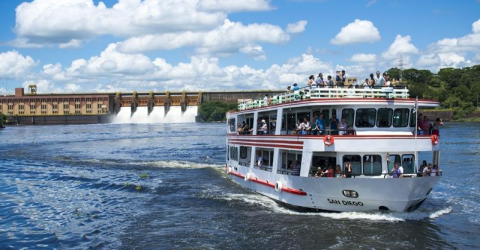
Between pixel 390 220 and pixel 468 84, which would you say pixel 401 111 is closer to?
pixel 390 220

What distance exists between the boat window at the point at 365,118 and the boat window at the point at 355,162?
63.9 inches

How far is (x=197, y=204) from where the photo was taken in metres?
30.4

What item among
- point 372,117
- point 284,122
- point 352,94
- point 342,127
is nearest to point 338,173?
point 342,127

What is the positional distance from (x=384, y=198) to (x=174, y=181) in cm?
2091

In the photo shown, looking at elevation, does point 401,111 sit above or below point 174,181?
above

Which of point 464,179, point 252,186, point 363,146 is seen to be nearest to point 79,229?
point 252,186

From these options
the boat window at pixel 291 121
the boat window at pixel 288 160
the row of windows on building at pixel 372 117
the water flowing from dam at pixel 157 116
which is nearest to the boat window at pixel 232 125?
the boat window at pixel 288 160

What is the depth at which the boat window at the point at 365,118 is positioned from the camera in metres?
24.6

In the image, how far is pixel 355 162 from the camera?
949 inches

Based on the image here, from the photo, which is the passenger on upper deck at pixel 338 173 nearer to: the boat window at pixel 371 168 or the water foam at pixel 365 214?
the boat window at pixel 371 168

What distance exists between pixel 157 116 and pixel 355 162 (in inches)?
6648

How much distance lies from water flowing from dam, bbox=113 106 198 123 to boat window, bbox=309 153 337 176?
539ft

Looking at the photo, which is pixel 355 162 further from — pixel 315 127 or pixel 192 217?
pixel 192 217

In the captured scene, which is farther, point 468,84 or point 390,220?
point 468,84
